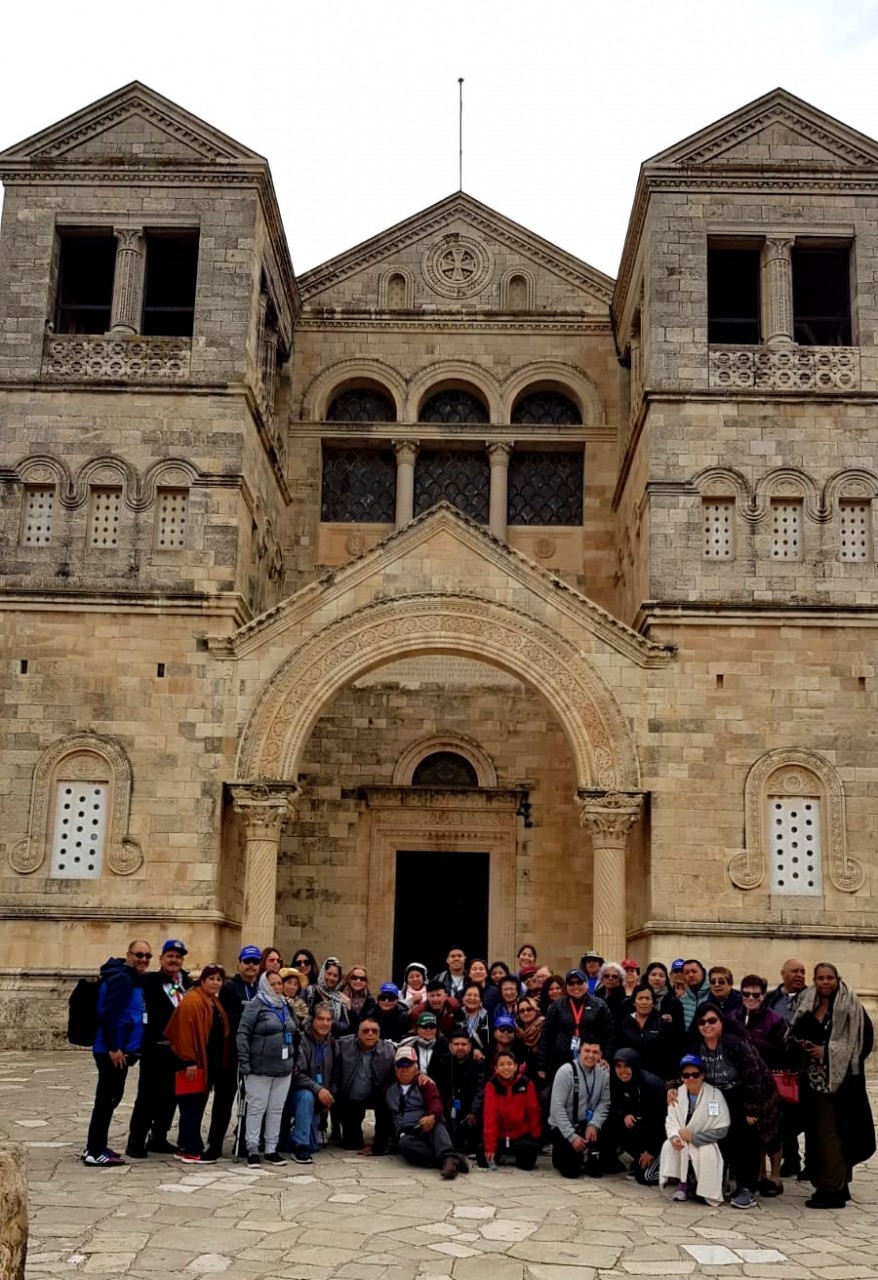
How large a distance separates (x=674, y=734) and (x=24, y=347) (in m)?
11.4

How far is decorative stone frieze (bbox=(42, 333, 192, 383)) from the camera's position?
20.8 m

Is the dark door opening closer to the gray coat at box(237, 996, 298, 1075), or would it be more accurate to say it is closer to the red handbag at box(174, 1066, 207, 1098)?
the gray coat at box(237, 996, 298, 1075)

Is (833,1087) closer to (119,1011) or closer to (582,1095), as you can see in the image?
(582,1095)

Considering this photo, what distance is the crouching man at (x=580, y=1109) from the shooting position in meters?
10.3

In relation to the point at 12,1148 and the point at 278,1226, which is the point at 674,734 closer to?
the point at 278,1226

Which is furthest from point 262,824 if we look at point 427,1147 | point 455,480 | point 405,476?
point 427,1147

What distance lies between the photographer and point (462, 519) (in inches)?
770

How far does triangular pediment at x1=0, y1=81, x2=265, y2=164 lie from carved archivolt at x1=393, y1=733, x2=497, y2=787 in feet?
32.0

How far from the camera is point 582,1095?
10.5 meters

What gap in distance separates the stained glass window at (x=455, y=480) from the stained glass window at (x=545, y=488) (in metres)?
0.52

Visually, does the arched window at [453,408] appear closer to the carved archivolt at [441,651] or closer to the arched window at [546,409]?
the arched window at [546,409]

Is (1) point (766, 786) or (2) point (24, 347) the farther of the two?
(2) point (24, 347)

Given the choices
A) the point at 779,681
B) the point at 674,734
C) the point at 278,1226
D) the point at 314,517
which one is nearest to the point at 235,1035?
the point at 278,1226

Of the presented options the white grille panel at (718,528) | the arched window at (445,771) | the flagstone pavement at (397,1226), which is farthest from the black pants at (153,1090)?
the arched window at (445,771)
